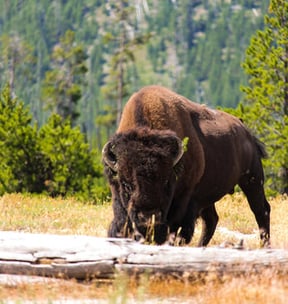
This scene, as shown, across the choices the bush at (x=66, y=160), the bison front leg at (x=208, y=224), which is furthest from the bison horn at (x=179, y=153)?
the bush at (x=66, y=160)

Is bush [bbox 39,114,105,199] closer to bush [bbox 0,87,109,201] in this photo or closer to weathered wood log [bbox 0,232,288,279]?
bush [bbox 0,87,109,201]

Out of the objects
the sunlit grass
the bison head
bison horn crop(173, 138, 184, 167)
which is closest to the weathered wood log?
the bison head

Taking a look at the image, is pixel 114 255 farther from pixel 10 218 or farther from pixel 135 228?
pixel 10 218

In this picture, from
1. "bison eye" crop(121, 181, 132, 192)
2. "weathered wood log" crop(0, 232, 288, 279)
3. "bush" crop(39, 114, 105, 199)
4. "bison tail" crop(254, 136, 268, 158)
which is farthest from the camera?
"bush" crop(39, 114, 105, 199)

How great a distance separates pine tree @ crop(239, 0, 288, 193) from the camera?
93.5 feet

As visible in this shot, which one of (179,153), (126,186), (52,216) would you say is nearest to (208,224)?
(52,216)

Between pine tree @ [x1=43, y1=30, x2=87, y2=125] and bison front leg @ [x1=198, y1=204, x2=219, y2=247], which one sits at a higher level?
pine tree @ [x1=43, y1=30, x2=87, y2=125]

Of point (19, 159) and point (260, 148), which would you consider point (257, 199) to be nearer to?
point (260, 148)

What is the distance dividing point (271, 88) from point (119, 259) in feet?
76.3

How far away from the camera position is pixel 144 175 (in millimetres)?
8664

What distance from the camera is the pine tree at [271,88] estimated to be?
28.5 meters

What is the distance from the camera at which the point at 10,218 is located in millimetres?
12805

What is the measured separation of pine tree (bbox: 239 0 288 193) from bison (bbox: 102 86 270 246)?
1599cm

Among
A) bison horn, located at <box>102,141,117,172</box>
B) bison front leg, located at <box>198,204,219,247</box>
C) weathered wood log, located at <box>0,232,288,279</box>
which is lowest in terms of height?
bison front leg, located at <box>198,204,219,247</box>
